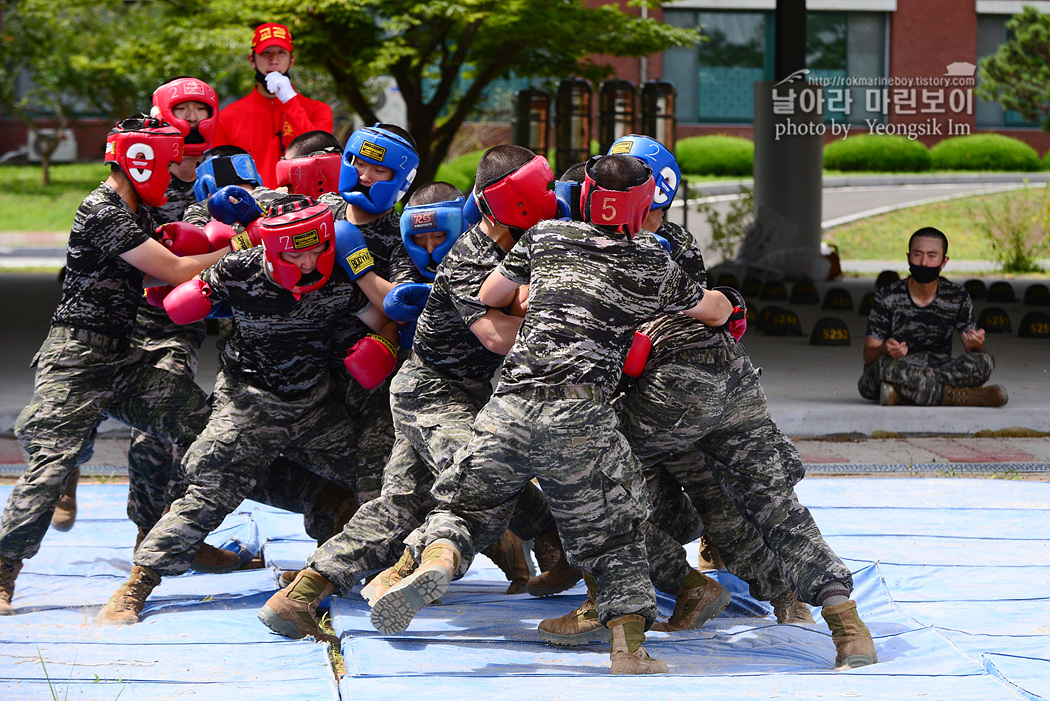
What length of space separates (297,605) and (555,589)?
3.58 ft

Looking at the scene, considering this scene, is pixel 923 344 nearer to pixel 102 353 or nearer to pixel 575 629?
pixel 575 629

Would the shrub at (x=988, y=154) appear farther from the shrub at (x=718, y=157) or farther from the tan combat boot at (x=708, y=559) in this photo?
the tan combat boot at (x=708, y=559)

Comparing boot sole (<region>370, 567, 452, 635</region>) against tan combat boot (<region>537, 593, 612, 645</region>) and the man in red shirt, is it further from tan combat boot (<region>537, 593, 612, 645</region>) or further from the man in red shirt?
the man in red shirt

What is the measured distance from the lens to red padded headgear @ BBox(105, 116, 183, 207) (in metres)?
4.81

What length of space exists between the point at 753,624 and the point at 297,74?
885 inches

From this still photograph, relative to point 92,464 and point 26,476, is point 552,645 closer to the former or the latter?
point 26,476

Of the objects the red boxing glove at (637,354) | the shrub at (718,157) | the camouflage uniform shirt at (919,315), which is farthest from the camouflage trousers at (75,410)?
the shrub at (718,157)

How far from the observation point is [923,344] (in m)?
7.94

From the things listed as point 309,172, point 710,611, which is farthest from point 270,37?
point 710,611

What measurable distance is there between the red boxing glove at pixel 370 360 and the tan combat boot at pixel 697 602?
1.41m

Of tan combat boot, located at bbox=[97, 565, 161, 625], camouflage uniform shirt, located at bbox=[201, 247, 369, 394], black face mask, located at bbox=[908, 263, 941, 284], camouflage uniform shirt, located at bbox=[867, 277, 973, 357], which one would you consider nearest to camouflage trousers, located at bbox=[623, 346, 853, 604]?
camouflage uniform shirt, located at bbox=[201, 247, 369, 394]

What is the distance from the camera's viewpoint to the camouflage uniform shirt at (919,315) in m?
7.65

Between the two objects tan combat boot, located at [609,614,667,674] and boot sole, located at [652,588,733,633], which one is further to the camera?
boot sole, located at [652,588,733,633]

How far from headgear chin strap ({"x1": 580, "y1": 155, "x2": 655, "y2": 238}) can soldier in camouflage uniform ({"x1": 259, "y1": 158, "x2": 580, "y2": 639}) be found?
38 centimetres
